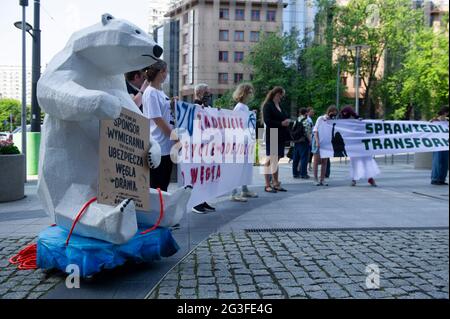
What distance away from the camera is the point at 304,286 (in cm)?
295

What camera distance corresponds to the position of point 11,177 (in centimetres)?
693

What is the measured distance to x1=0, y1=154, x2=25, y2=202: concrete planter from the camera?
22.4 feet

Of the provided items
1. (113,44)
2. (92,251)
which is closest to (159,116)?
(113,44)

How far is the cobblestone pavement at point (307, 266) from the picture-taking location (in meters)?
2.84

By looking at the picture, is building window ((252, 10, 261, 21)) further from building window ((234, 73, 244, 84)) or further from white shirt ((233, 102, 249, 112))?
white shirt ((233, 102, 249, 112))

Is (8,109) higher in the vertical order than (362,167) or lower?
higher

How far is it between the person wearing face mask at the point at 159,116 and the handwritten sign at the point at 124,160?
3.39 feet

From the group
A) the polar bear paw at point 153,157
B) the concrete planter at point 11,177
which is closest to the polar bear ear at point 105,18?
the polar bear paw at point 153,157

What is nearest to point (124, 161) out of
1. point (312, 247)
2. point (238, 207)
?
point (312, 247)

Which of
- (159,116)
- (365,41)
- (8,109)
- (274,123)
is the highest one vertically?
(365,41)

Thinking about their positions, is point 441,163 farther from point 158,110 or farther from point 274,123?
point 158,110

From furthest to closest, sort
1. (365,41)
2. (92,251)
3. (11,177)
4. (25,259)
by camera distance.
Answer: (365,41) < (11,177) < (25,259) < (92,251)

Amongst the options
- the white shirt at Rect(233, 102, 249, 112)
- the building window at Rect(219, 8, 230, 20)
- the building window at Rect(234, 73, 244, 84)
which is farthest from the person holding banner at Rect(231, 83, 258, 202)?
the building window at Rect(219, 8, 230, 20)

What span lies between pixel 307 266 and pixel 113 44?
2228mm
